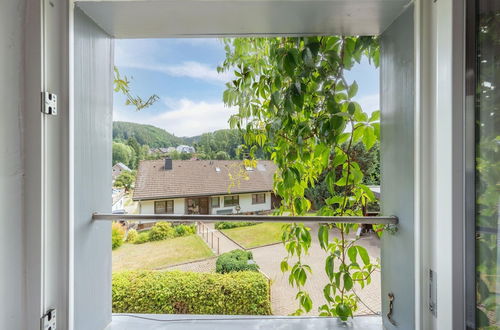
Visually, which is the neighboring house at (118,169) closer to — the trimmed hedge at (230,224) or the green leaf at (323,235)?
the trimmed hedge at (230,224)

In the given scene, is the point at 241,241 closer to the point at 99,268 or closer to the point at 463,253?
the point at 99,268

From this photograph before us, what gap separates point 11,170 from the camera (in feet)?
2.73

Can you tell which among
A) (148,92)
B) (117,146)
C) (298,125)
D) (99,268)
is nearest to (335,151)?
(298,125)

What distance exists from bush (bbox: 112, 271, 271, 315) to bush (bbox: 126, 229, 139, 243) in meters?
0.17

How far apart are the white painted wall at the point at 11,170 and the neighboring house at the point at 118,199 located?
424mm

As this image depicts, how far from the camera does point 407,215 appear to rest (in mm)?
993

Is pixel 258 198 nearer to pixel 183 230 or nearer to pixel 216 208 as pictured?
pixel 216 208

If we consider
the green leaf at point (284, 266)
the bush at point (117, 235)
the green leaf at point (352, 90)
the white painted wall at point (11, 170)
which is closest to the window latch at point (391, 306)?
the green leaf at point (284, 266)

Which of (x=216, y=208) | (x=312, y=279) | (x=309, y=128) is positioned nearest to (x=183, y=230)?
(x=216, y=208)

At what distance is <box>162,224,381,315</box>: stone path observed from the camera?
4.03 feet

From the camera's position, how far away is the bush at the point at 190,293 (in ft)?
4.15

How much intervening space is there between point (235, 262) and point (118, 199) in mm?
685

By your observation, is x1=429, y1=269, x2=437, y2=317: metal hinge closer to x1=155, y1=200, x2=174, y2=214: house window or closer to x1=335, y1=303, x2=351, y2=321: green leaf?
x1=335, y1=303, x2=351, y2=321: green leaf

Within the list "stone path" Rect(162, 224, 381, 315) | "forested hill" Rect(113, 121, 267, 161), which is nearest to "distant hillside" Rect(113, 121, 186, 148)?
"forested hill" Rect(113, 121, 267, 161)
